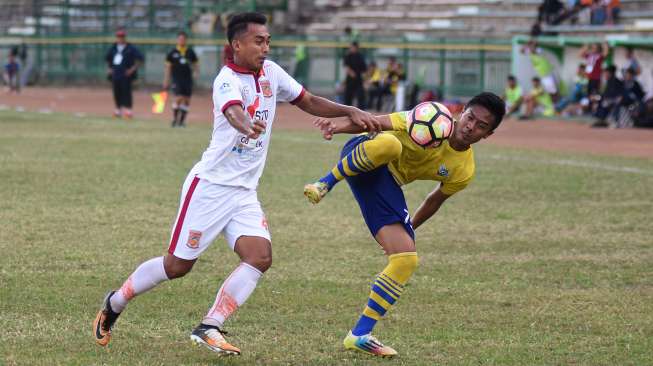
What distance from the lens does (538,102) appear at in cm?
3017

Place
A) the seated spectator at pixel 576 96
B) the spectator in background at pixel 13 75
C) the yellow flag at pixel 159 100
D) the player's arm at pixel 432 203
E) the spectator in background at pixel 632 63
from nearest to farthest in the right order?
1. the player's arm at pixel 432 203
2. the yellow flag at pixel 159 100
3. the spectator in background at pixel 632 63
4. the seated spectator at pixel 576 96
5. the spectator in background at pixel 13 75

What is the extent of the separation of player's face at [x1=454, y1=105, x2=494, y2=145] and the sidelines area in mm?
13631

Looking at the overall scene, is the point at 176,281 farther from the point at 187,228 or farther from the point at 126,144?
the point at 126,144

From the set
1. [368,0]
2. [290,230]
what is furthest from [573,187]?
[368,0]

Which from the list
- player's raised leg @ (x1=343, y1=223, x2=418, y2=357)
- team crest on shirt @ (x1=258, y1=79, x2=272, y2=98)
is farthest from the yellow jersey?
team crest on shirt @ (x1=258, y1=79, x2=272, y2=98)

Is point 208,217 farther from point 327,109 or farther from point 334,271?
point 334,271

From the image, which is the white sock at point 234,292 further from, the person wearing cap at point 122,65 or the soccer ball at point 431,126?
the person wearing cap at point 122,65

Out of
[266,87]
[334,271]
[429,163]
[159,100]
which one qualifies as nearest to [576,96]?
[159,100]

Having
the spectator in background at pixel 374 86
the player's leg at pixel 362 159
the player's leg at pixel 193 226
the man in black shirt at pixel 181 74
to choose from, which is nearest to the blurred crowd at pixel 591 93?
the spectator in background at pixel 374 86

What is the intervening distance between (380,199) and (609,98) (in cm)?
2066

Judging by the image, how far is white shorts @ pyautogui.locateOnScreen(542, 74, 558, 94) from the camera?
98.9 ft

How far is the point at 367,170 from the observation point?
6809 millimetres

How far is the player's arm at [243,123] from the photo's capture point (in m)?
5.82

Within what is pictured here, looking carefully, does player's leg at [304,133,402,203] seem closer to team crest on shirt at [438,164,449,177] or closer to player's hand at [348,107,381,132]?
player's hand at [348,107,381,132]
